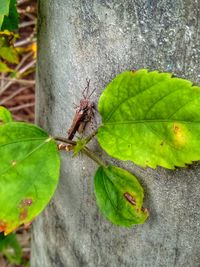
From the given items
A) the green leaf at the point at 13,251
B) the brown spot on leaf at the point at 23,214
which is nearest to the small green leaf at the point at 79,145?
the brown spot on leaf at the point at 23,214

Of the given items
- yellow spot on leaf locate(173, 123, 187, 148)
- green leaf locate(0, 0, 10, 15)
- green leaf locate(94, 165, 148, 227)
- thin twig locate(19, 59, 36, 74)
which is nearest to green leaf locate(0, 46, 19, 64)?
green leaf locate(0, 0, 10, 15)

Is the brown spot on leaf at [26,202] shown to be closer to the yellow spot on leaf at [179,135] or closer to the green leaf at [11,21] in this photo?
the yellow spot on leaf at [179,135]

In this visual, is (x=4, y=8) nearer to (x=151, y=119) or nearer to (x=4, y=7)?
(x=4, y=7)

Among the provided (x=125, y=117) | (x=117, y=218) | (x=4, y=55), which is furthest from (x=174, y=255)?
(x=4, y=55)

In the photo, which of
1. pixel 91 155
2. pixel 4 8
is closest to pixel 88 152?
pixel 91 155

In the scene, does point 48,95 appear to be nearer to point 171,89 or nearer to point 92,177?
point 92,177

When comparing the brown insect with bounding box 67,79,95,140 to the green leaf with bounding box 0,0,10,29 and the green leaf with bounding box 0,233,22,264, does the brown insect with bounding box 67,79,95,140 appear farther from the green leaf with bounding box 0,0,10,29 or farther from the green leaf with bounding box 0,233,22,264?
the green leaf with bounding box 0,233,22,264
